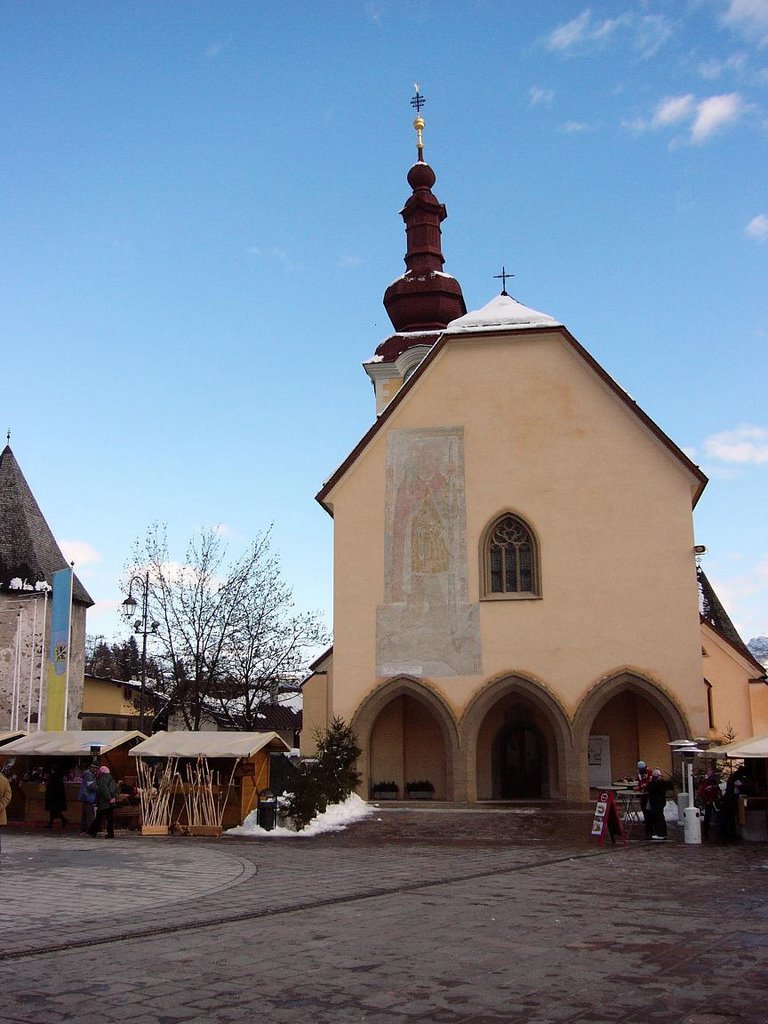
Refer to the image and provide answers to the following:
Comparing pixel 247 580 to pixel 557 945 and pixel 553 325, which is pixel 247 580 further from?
pixel 557 945

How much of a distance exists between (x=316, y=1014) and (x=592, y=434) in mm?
22782

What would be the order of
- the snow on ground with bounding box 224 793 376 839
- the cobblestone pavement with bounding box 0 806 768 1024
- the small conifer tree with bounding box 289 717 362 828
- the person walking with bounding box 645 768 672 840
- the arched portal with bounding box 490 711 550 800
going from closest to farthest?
the cobblestone pavement with bounding box 0 806 768 1024
the person walking with bounding box 645 768 672 840
the snow on ground with bounding box 224 793 376 839
the small conifer tree with bounding box 289 717 362 828
the arched portal with bounding box 490 711 550 800

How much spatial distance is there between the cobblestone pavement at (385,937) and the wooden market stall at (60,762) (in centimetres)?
599

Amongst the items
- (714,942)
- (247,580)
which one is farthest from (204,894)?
(247,580)

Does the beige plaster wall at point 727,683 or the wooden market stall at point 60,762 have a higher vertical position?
the beige plaster wall at point 727,683

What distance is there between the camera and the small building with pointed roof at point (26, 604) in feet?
122

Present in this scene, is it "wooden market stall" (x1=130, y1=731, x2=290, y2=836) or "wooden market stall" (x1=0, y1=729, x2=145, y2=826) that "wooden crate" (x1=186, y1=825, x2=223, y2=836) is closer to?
"wooden market stall" (x1=130, y1=731, x2=290, y2=836)

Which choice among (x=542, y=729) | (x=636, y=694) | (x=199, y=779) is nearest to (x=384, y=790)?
(x=542, y=729)

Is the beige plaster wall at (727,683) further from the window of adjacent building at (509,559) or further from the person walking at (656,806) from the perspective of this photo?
the person walking at (656,806)

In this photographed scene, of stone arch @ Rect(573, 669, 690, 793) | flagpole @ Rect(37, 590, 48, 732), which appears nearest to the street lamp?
flagpole @ Rect(37, 590, 48, 732)

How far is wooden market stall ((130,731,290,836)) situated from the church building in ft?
20.2

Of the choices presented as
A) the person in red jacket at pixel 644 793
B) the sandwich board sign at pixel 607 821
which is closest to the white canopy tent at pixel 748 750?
the person in red jacket at pixel 644 793

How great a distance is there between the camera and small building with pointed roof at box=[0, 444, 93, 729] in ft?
122

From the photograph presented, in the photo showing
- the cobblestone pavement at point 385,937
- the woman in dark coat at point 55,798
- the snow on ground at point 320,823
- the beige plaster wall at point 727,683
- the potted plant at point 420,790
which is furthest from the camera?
the beige plaster wall at point 727,683
